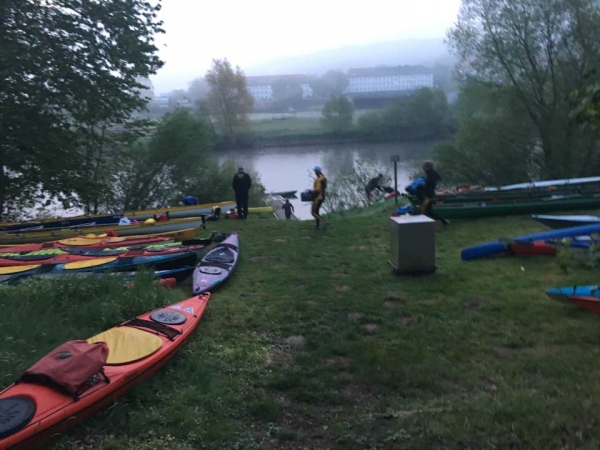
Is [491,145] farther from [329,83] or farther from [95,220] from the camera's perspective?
[329,83]

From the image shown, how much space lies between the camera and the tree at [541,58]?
19.4m

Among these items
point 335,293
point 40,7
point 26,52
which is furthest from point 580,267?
point 40,7

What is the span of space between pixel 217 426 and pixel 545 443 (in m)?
2.22

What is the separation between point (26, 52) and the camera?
1395 centimetres

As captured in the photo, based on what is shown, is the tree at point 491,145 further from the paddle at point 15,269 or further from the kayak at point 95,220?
the paddle at point 15,269

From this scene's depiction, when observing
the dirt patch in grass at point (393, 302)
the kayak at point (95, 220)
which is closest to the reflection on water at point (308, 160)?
the kayak at point (95, 220)

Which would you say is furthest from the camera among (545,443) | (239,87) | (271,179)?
(239,87)

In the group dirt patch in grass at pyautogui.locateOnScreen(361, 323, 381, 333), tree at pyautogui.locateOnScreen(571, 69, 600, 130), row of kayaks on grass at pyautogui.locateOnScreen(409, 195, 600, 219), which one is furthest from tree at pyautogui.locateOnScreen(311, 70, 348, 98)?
tree at pyautogui.locateOnScreen(571, 69, 600, 130)

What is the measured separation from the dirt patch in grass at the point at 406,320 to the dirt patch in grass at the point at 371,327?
28cm

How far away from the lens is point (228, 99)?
3675 centimetres

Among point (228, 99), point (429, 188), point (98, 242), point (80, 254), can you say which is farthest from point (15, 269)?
point (228, 99)

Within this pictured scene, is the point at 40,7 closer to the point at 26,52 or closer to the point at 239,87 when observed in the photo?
the point at 26,52

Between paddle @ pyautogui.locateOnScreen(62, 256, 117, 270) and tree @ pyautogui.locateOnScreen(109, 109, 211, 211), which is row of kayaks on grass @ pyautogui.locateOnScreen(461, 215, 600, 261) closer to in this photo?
paddle @ pyautogui.locateOnScreen(62, 256, 117, 270)

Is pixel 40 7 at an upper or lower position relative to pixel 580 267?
upper
